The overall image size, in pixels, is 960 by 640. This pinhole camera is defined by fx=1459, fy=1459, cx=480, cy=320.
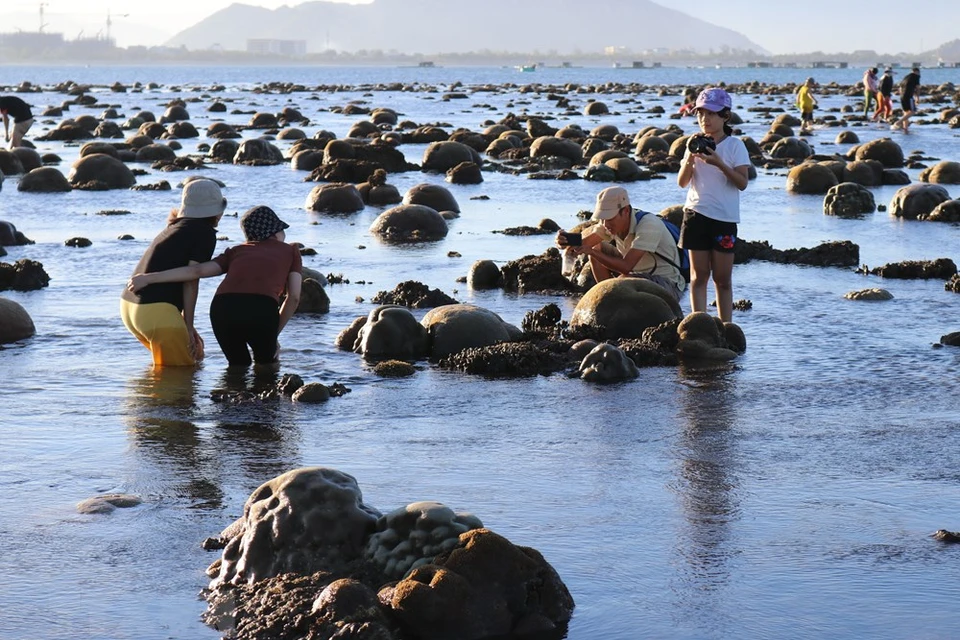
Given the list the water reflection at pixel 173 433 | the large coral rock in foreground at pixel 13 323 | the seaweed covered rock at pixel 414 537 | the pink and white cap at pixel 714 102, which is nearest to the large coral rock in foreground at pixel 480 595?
the seaweed covered rock at pixel 414 537

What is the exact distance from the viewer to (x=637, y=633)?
17.6 ft

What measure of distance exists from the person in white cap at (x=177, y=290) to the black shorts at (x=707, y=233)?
3.35m

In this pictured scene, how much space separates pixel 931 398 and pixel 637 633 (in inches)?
183

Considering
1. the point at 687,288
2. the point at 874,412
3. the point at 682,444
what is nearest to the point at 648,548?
the point at 682,444

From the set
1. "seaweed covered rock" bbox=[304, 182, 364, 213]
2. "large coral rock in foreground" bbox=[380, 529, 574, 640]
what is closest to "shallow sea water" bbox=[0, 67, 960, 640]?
"large coral rock in foreground" bbox=[380, 529, 574, 640]

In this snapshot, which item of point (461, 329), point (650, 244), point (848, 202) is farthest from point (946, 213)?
point (461, 329)

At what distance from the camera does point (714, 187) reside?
34.4 feet

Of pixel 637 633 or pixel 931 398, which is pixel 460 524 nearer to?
pixel 637 633

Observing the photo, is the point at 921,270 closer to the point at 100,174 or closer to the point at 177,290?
the point at 177,290

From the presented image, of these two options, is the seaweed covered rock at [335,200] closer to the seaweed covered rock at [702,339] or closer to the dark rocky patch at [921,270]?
the dark rocky patch at [921,270]

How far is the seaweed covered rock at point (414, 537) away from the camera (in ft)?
18.2

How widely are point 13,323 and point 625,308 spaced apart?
4.83 meters

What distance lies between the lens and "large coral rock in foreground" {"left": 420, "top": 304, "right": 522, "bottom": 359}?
10.8 m

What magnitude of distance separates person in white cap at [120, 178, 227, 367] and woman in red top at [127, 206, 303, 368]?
0.11 meters
